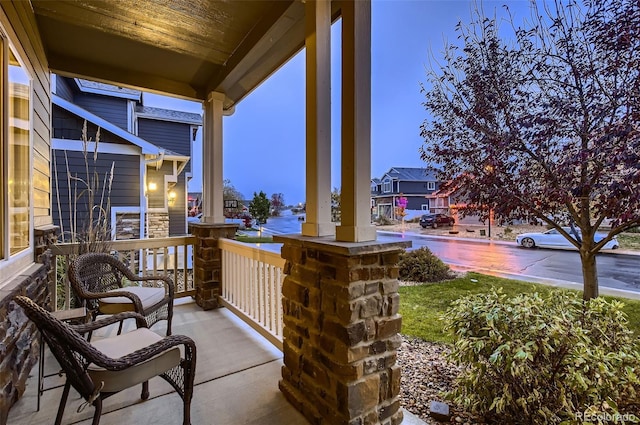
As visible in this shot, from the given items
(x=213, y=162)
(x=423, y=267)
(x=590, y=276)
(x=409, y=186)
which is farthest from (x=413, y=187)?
(x=213, y=162)

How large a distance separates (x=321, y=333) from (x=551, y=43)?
3.74 m

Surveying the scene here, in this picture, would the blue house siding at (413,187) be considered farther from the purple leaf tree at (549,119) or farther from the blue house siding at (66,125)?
the blue house siding at (66,125)

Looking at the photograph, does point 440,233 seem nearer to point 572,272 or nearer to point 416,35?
point 572,272

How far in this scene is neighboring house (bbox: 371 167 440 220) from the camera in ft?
13.0

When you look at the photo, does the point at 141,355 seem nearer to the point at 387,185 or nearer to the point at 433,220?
the point at 387,185

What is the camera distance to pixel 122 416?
6.13 feet

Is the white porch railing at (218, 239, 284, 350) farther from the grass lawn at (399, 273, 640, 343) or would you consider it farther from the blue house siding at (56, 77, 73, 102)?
the blue house siding at (56, 77, 73, 102)

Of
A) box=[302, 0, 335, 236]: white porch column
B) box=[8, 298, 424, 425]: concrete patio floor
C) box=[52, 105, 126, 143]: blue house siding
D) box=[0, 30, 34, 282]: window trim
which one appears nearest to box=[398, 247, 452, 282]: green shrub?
box=[8, 298, 424, 425]: concrete patio floor

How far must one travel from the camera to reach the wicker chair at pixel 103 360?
4.34ft

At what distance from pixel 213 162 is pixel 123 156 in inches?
174

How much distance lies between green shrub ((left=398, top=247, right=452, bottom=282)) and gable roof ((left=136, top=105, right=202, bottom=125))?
7.98 metres

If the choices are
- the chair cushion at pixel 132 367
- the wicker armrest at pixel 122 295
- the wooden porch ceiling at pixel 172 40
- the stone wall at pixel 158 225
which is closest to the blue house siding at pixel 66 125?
the stone wall at pixel 158 225

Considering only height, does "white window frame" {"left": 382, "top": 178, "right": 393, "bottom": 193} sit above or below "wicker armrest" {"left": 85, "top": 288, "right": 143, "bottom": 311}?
above

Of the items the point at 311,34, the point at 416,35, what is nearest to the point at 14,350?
the point at 311,34
